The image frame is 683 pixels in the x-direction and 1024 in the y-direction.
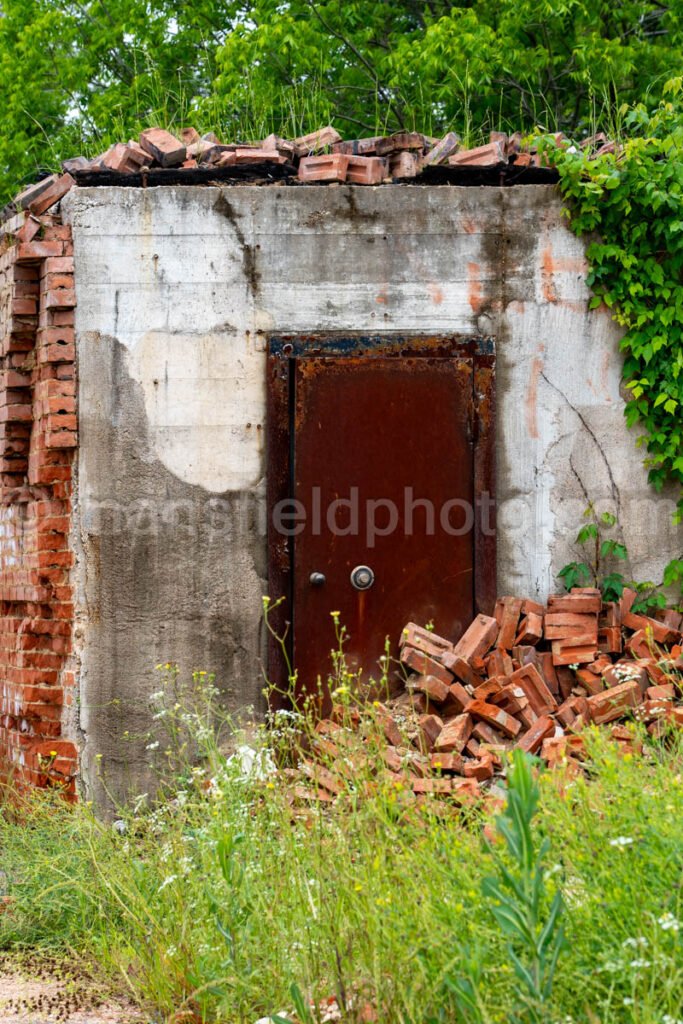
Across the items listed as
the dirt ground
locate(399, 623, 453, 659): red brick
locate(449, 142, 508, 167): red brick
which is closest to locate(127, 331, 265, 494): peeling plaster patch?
locate(399, 623, 453, 659): red brick

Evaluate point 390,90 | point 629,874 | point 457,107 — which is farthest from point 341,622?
point 390,90

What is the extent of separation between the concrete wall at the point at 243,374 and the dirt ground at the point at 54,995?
1.91m

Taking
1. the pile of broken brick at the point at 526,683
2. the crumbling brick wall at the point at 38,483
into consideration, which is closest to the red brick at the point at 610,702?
the pile of broken brick at the point at 526,683

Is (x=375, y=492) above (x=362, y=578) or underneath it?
above

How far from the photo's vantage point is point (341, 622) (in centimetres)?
670

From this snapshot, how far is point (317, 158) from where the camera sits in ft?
22.3

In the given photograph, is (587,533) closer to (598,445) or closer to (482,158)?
(598,445)

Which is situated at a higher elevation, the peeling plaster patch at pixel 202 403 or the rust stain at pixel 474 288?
the rust stain at pixel 474 288

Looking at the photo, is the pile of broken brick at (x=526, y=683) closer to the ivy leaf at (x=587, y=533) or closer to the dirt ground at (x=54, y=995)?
the ivy leaf at (x=587, y=533)

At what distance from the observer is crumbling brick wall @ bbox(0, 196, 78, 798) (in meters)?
6.61

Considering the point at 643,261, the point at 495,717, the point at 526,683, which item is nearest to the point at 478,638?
the point at 526,683

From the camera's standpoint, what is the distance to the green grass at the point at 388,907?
289cm

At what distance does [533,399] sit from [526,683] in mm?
1637

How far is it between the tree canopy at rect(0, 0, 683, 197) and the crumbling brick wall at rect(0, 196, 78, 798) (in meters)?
3.57
